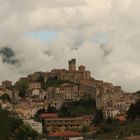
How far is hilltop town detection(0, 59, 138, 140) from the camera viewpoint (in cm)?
10650

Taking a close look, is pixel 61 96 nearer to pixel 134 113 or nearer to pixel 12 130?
pixel 134 113

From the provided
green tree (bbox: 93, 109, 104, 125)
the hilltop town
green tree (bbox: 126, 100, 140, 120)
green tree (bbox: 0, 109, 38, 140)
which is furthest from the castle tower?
green tree (bbox: 0, 109, 38, 140)

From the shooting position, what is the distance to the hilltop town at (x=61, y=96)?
106 metres

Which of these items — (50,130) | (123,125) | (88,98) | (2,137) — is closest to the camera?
(2,137)

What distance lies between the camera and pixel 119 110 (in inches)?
4985

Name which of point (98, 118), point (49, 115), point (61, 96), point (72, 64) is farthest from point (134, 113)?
point (72, 64)

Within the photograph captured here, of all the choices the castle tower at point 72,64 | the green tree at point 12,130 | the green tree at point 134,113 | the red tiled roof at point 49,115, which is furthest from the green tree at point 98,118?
the castle tower at point 72,64

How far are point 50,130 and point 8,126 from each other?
29.4m

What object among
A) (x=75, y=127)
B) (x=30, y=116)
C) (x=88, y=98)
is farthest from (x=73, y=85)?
(x=75, y=127)

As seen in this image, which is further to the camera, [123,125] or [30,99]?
[30,99]

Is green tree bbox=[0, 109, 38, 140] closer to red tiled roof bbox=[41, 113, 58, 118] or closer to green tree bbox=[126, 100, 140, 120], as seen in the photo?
green tree bbox=[126, 100, 140, 120]

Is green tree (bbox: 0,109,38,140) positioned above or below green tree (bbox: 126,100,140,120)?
below

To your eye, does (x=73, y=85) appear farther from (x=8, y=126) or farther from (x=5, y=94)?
(x=8, y=126)

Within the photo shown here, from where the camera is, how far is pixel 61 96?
138 metres
